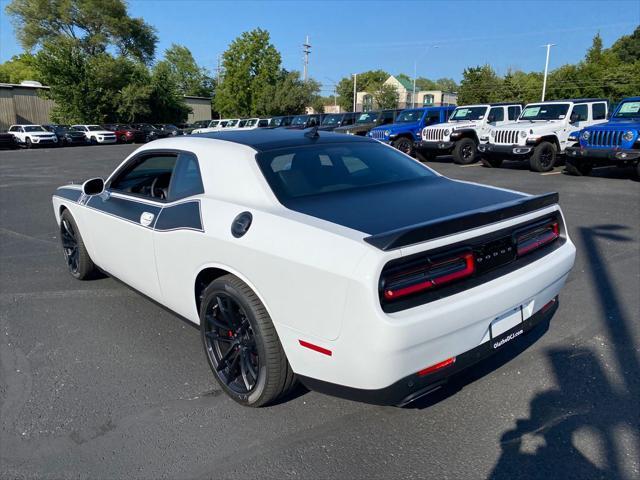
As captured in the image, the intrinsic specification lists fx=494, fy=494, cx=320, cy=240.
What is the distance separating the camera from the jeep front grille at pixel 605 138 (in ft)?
38.2

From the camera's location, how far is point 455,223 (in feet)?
7.83

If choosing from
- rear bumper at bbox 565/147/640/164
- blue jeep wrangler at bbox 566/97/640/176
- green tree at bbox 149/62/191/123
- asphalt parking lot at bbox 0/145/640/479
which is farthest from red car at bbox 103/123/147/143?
asphalt parking lot at bbox 0/145/640/479

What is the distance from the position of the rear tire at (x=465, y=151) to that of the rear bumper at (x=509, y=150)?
1317 mm

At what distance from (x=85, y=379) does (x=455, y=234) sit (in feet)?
8.23

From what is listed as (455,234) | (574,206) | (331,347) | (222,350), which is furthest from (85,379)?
(574,206)

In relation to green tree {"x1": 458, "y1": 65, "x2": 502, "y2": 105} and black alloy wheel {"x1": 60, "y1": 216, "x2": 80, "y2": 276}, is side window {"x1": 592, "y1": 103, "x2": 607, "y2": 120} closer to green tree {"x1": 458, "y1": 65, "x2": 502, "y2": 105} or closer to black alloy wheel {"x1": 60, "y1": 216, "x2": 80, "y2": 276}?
black alloy wheel {"x1": 60, "y1": 216, "x2": 80, "y2": 276}

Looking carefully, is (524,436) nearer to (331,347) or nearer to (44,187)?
(331,347)

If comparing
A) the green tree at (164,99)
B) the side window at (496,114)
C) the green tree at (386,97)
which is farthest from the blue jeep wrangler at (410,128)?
the green tree at (386,97)

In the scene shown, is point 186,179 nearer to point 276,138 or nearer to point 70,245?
point 276,138

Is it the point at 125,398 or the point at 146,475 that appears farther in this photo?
the point at 125,398

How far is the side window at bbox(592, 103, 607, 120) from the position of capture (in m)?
14.4

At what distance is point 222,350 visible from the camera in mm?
3033

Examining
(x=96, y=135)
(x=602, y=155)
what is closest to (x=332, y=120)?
(x=602, y=155)

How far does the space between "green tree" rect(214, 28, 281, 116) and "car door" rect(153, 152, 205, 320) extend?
5314cm
